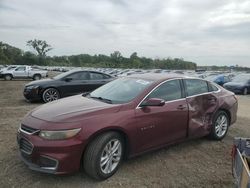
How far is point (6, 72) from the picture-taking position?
3008cm

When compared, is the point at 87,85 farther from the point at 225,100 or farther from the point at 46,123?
the point at 46,123

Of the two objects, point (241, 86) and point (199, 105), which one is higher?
point (199, 105)

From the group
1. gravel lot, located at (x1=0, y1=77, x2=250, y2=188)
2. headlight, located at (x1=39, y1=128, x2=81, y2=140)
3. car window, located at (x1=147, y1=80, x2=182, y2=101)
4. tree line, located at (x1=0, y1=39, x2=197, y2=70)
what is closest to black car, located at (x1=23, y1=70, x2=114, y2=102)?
gravel lot, located at (x1=0, y1=77, x2=250, y2=188)

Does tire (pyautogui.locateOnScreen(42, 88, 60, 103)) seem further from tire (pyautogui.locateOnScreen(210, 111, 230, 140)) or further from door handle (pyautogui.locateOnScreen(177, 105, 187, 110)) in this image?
door handle (pyautogui.locateOnScreen(177, 105, 187, 110))

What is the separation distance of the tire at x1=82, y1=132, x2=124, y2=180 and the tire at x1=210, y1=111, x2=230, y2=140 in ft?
8.57

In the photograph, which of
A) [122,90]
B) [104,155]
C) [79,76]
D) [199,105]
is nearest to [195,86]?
[199,105]

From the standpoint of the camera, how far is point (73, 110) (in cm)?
436

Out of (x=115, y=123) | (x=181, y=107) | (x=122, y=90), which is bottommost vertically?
(x=115, y=123)

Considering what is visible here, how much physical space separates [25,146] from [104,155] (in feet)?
3.71

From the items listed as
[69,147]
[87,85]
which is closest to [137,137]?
[69,147]

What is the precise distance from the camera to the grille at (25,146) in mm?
4004

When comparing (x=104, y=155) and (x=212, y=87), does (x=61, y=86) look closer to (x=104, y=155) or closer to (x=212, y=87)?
(x=212, y=87)

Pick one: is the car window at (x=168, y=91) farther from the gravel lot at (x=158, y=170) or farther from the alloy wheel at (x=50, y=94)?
the alloy wheel at (x=50, y=94)

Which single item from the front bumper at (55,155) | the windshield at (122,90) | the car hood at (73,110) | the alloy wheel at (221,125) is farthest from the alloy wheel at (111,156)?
the alloy wheel at (221,125)
